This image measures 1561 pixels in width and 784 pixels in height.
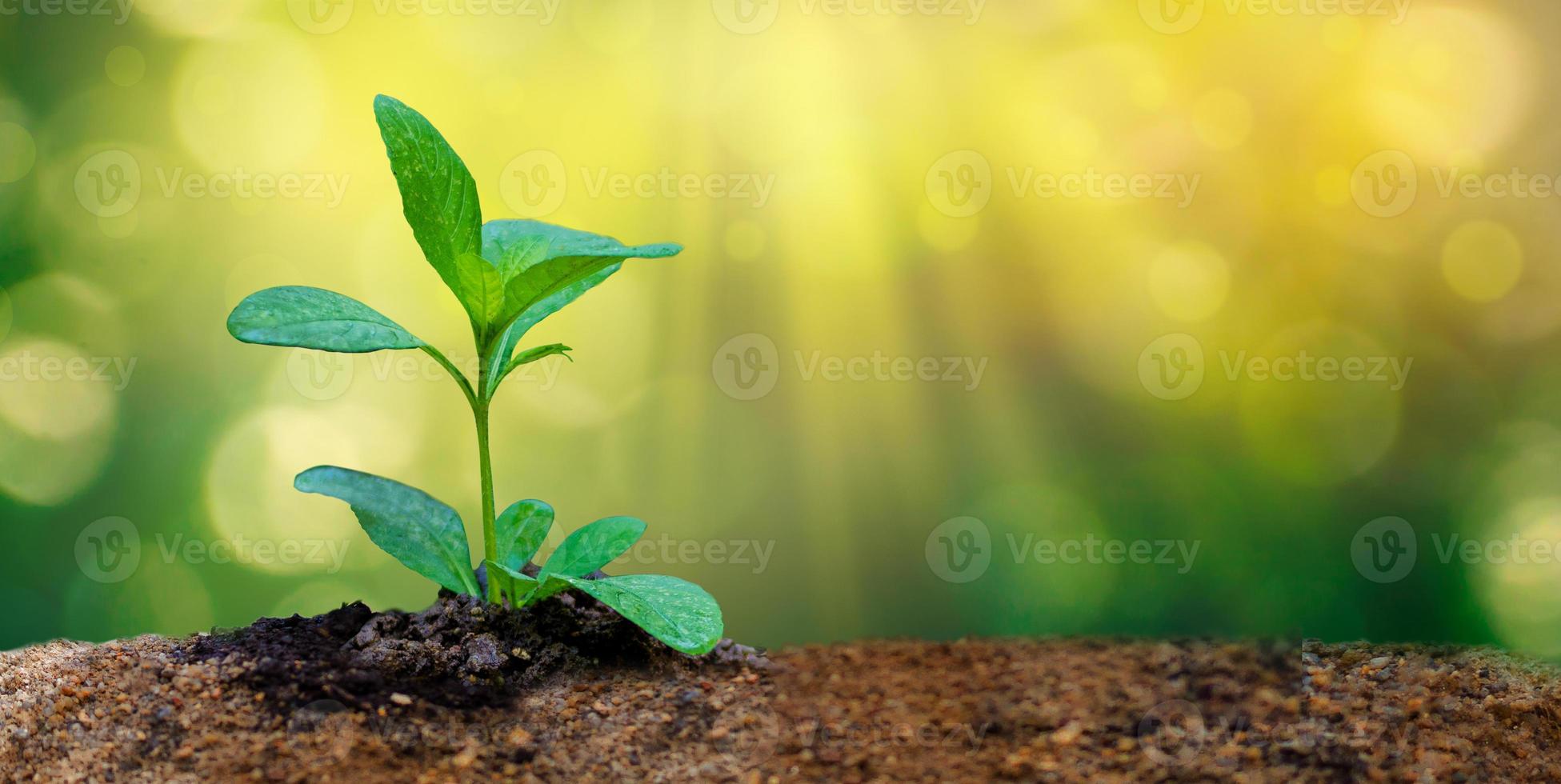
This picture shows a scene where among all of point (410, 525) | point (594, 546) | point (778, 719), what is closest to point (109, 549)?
point (410, 525)

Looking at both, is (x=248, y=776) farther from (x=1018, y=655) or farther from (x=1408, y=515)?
(x=1408, y=515)

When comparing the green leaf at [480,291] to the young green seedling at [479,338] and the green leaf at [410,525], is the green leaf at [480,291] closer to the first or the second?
the young green seedling at [479,338]

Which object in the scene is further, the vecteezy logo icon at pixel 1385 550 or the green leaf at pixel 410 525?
the vecteezy logo icon at pixel 1385 550

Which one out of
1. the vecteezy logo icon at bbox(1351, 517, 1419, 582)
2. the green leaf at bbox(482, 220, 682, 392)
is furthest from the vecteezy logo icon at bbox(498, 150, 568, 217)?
the vecteezy logo icon at bbox(1351, 517, 1419, 582)

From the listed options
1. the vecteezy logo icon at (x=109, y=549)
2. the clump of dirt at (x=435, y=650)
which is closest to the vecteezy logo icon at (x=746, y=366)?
the clump of dirt at (x=435, y=650)

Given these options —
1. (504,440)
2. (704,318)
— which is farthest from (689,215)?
(504,440)

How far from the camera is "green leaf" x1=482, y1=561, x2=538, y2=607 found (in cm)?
126

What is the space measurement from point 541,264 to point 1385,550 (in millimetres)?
1470

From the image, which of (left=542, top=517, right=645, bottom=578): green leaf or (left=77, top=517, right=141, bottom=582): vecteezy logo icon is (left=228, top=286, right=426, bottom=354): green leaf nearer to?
(left=542, top=517, right=645, bottom=578): green leaf

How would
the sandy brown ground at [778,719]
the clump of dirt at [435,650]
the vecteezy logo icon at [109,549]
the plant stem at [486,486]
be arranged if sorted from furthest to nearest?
the vecteezy logo icon at [109,549]
the plant stem at [486,486]
the clump of dirt at [435,650]
the sandy brown ground at [778,719]

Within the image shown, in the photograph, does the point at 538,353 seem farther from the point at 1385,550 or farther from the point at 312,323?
the point at 1385,550

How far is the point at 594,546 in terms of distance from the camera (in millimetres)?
1345

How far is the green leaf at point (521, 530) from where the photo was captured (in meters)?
1.36

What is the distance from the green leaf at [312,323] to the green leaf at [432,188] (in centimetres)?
11
